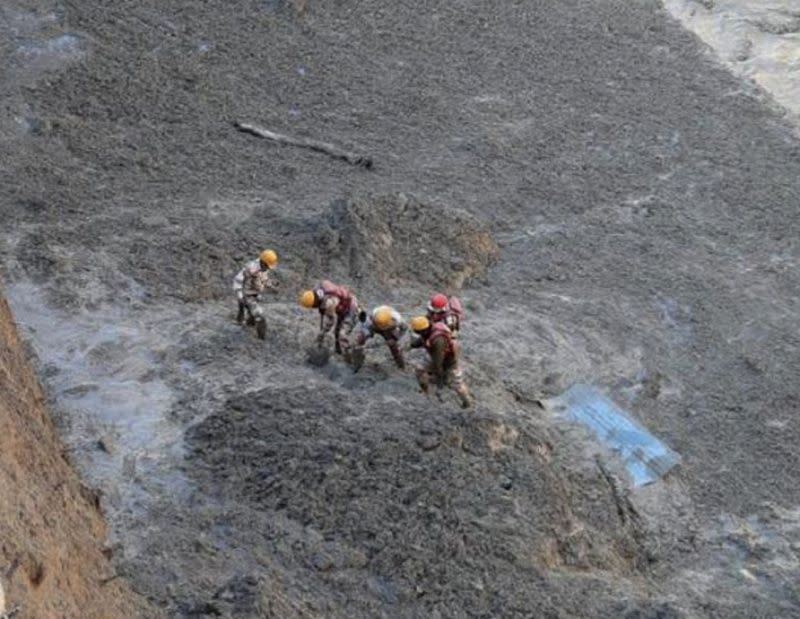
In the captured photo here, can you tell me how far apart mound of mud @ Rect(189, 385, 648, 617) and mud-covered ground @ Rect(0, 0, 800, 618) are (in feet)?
0.09

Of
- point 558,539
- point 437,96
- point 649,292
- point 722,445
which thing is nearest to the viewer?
point 558,539

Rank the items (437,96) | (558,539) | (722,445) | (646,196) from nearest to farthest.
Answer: (558,539)
(722,445)
(646,196)
(437,96)

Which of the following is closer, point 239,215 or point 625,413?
point 625,413

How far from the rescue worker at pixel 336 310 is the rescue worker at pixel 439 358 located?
81 centimetres

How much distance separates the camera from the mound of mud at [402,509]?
417 inches

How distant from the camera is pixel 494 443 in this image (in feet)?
39.7

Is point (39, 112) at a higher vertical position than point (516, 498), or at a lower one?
lower

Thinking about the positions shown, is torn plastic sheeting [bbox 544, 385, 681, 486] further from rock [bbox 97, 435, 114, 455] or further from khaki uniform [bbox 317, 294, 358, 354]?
rock [bbox 97, 435, 114, 455]

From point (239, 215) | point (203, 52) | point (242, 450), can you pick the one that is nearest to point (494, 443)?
point (242, 450)

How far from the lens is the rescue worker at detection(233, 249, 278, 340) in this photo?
14125 mm

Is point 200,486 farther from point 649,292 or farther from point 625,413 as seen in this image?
point 649,292

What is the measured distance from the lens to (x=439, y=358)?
13070mm

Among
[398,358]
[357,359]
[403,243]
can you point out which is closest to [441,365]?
[398,358]

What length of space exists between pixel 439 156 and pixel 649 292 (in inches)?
169
